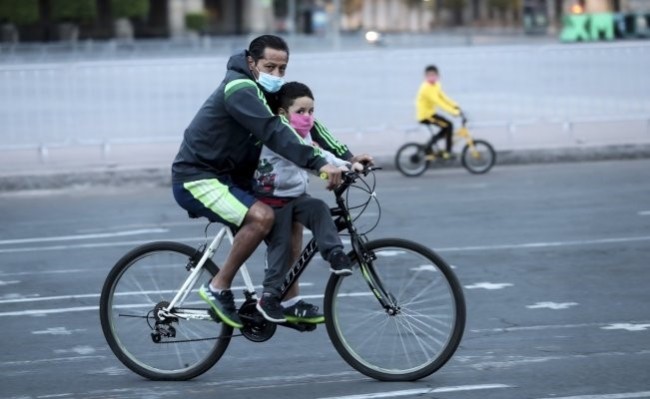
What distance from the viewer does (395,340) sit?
6766mm

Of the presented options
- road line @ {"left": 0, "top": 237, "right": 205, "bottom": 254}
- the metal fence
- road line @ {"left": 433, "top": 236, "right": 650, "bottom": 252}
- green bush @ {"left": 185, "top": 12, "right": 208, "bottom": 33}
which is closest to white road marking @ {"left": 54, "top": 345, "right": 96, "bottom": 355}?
road line @ {"left": 433, "top": 236, "right": 650, "bottom": 252}

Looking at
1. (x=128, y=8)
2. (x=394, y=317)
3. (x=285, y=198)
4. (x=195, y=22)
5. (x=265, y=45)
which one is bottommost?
(x=195, y=22)

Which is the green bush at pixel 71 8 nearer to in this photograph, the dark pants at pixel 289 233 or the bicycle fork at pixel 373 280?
the dark pants at pixel 289 233

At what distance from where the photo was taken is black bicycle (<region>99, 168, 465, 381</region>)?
262 inches

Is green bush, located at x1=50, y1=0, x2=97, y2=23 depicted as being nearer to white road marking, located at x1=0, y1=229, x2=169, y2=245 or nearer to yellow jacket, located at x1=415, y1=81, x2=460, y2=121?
yellow jacket, located at x1=415, y1=81, x2=460, y2=121

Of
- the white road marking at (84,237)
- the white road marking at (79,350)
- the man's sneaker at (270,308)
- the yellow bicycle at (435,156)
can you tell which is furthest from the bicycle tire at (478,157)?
the man's sneaker at (270,308)

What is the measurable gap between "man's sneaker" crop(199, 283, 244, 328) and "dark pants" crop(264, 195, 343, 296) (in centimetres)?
23

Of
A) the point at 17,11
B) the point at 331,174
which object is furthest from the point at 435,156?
the point at 17,11

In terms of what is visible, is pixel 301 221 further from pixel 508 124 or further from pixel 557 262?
pixel 508 124

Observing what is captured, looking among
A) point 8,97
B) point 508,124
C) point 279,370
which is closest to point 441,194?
point 508,124

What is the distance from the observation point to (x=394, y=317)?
6785 mm

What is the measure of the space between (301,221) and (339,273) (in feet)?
1.07

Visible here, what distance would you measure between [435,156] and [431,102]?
77 cm

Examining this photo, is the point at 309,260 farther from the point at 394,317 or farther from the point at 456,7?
the point at 456,7
